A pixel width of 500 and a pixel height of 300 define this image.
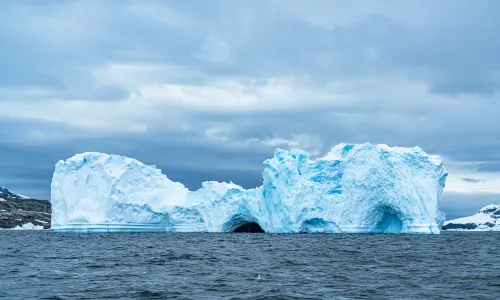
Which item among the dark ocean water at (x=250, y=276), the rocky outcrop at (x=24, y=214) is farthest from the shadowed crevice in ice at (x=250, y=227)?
the rocky outcrop at (x=24, y=214)

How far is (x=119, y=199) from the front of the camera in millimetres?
58156

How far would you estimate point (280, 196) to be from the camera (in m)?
53.2

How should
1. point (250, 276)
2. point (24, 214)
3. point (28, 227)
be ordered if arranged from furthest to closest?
point (24, 214) < point (28, 227) < point (250, 276)

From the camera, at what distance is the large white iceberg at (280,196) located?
5050 centimetres

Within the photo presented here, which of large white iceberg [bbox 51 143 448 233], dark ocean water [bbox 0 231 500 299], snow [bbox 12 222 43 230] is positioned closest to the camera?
dark ocean water [bbox 0 231 500 299]

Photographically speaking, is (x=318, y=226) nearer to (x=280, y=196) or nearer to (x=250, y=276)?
(x=280, y=196)

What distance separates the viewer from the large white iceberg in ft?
166

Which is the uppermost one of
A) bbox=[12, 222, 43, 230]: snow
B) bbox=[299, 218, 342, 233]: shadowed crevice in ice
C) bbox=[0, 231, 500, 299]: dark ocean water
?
bbox=[12, 222, 43, 230]: snow

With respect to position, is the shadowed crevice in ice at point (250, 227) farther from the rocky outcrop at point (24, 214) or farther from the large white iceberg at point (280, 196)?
the rocky outcrop at point (24, 214)

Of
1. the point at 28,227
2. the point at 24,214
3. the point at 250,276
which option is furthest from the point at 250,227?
the point at 24,214

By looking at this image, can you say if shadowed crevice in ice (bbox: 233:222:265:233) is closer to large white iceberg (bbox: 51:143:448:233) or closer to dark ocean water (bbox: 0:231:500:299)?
large white iceberg (bbox: 51:143:448:233)

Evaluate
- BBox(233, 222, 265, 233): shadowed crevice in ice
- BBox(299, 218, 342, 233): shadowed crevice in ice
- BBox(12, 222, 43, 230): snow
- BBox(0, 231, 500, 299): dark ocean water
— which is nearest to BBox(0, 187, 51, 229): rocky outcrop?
BBox(12, 222, 43, 230): snow

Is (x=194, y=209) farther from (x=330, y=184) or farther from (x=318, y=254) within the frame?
(x=318, y=254)

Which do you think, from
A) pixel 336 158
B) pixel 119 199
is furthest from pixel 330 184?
pixel 119 199
